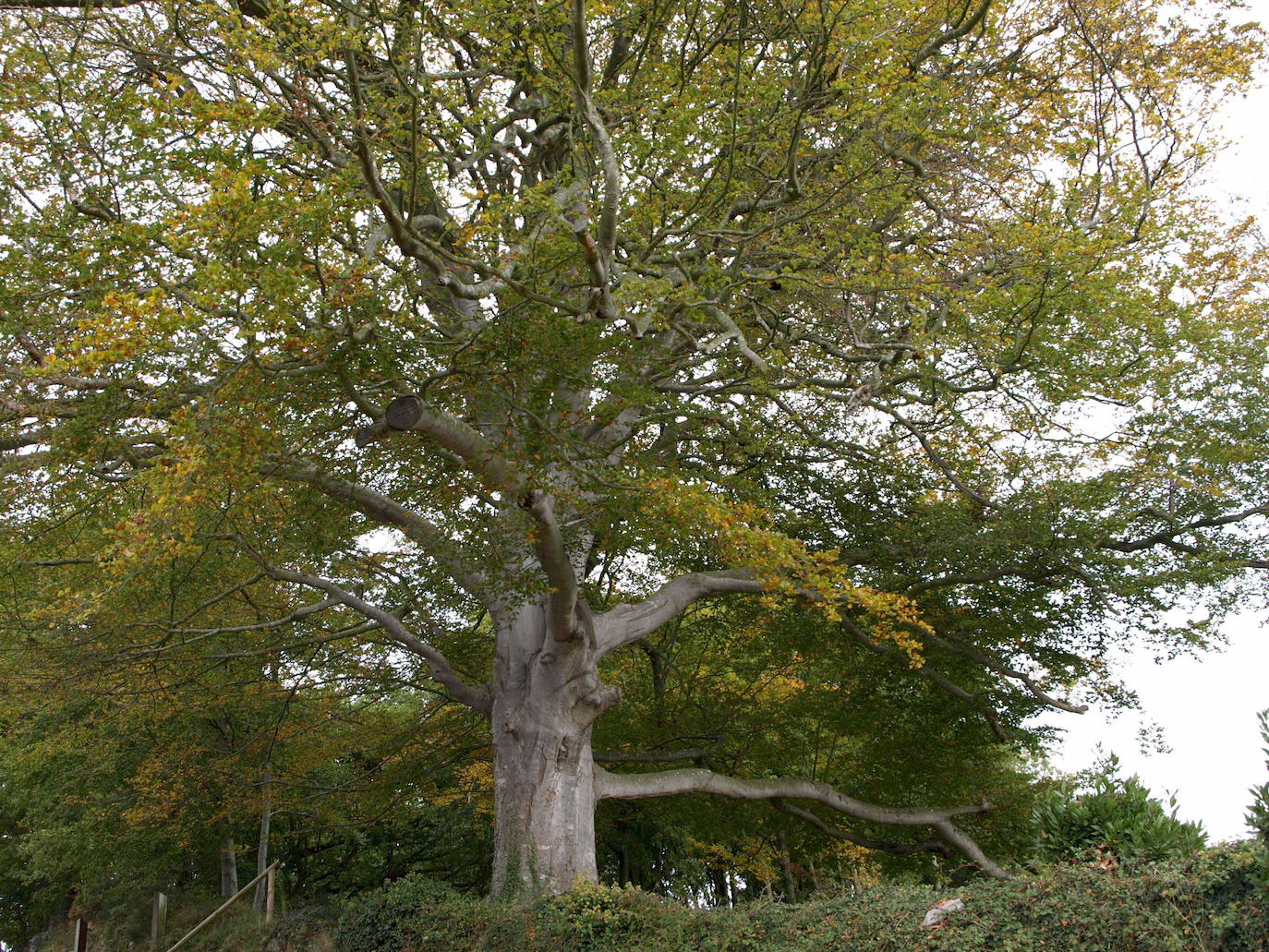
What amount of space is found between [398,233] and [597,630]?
6051mm

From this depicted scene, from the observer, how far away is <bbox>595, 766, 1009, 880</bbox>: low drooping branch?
39.3 ft

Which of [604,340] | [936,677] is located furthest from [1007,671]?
[604,340]

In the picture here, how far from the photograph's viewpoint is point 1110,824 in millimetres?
7355

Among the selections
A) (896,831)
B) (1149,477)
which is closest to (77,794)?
(896,831)

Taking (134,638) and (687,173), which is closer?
(687,173)

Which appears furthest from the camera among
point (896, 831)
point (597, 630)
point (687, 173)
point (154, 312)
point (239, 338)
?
point (896, 831)

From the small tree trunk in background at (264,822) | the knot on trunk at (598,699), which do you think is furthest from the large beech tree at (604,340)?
the small tree trunk in background at (264,822)

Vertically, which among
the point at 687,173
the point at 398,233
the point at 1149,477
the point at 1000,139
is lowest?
the point at 1149,477

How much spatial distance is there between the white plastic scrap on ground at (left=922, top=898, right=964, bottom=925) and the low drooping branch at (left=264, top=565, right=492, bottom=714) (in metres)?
6.33

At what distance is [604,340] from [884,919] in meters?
4.98

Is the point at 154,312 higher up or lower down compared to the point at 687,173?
lower down

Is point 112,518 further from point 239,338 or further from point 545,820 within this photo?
point 545,820

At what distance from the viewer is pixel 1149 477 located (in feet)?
38.6

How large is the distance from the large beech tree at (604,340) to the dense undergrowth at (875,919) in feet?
3.66
